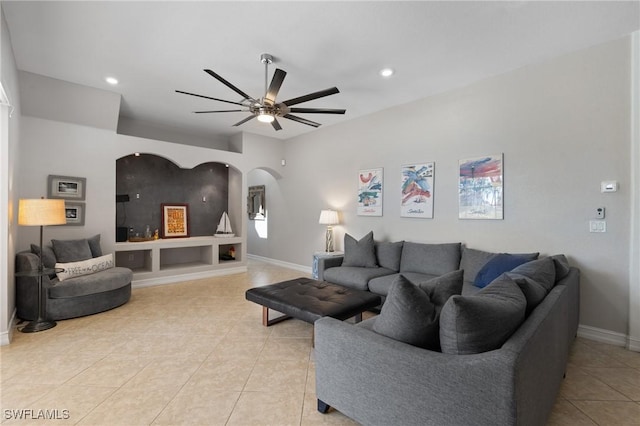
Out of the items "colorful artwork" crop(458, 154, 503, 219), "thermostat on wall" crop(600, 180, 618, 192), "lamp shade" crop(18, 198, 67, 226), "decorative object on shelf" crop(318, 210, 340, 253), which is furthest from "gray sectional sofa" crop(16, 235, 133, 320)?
"thermostat on wall" crop(600, 180, 618, 192)

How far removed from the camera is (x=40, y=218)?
9.92 feet

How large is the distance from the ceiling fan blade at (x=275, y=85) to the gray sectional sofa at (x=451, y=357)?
2.10m

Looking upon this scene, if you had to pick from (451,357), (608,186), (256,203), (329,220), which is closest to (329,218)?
(329,220)

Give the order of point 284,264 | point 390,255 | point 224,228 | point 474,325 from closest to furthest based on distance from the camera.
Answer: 1. point 474,325
2. point 390,255
3. point 224,228
4. point 284,264

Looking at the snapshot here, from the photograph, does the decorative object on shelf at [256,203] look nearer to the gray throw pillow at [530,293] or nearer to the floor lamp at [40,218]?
the floor lamp at [40,218]

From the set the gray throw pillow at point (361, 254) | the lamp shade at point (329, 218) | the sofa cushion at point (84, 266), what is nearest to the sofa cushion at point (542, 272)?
the gray throw pillow at point (361, 254)

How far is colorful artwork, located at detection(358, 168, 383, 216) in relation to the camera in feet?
16.1

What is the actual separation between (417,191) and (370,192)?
0.85 metres

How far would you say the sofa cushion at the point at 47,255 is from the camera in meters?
3.48

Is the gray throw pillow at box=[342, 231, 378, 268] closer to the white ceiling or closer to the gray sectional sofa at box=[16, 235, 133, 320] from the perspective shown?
the white ceiling

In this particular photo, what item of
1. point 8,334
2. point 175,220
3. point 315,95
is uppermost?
point 315,95

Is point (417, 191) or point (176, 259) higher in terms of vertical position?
point (417, 191)

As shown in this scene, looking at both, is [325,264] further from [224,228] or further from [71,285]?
[71,285]

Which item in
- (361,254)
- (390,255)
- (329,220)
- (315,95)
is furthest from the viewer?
(329,220)
